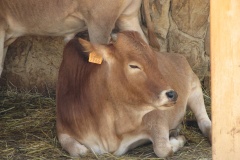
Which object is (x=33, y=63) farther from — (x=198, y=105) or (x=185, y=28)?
(x=198, y=105)

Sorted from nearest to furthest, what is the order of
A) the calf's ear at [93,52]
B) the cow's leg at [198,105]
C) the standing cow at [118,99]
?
the standing cow at [118,99], the calf's ear at [93,52], the cow's leg at [198,105]

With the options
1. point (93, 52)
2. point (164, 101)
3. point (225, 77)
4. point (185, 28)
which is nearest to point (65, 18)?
point (185, 28)

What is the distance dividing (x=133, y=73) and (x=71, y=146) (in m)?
0.99

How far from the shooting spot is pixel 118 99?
6656 millimetres

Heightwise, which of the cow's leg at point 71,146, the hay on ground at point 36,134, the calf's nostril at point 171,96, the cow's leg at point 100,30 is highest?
the calf's nostril at point 171,96

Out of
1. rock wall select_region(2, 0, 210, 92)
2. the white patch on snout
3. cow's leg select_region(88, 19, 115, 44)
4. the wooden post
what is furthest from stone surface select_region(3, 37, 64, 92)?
the wooden post

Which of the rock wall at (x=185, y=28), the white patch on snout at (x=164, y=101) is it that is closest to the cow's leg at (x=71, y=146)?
the white patch on snout at (x=164, y=101)

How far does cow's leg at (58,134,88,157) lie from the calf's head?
552 mm

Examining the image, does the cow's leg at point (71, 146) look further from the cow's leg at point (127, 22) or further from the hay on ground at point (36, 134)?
the cow's leg at point (127, 22)

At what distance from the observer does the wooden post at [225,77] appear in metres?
5.49

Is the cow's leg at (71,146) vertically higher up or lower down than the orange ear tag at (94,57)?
lower down

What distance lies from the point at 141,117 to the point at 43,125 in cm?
172

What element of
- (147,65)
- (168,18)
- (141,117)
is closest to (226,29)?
(147,65)

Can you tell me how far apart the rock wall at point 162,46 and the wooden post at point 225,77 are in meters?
3.37
